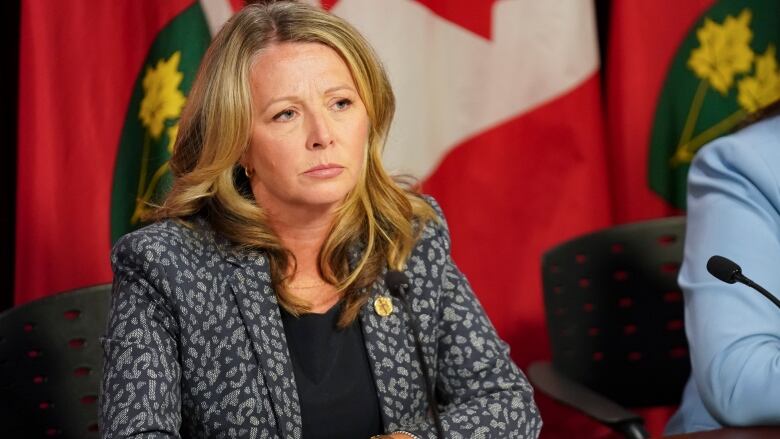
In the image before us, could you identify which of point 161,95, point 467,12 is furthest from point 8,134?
point 467,12

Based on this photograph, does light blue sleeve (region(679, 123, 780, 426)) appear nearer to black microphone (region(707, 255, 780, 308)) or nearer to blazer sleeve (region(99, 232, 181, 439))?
black microphone (region(707, 255, 780, 308))

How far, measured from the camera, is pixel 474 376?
2152mm

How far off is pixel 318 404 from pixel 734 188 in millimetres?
942

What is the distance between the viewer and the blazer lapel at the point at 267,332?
79.1 inches

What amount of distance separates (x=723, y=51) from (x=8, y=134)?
196 cm

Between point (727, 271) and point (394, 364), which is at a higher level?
point (727, 271)

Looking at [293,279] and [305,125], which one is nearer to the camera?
[305,125]

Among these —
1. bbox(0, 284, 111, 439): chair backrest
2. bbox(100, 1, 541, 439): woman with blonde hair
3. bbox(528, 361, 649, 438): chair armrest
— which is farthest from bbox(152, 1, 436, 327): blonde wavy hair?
bbox(528, 361, 649, 438): chair armrest

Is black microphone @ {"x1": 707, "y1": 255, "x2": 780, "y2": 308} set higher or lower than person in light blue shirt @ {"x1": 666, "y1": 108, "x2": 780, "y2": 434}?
higher

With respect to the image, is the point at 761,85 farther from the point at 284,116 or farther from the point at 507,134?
the point at 284,116

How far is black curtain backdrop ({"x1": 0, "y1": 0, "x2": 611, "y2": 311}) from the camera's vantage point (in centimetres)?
275

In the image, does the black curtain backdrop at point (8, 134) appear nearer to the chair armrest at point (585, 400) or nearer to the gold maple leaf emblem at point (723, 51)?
the chair armrest at point (585, 400)

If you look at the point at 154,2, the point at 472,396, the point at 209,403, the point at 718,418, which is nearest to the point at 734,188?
the point at 718,418

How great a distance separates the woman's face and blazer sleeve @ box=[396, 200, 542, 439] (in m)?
0.32
